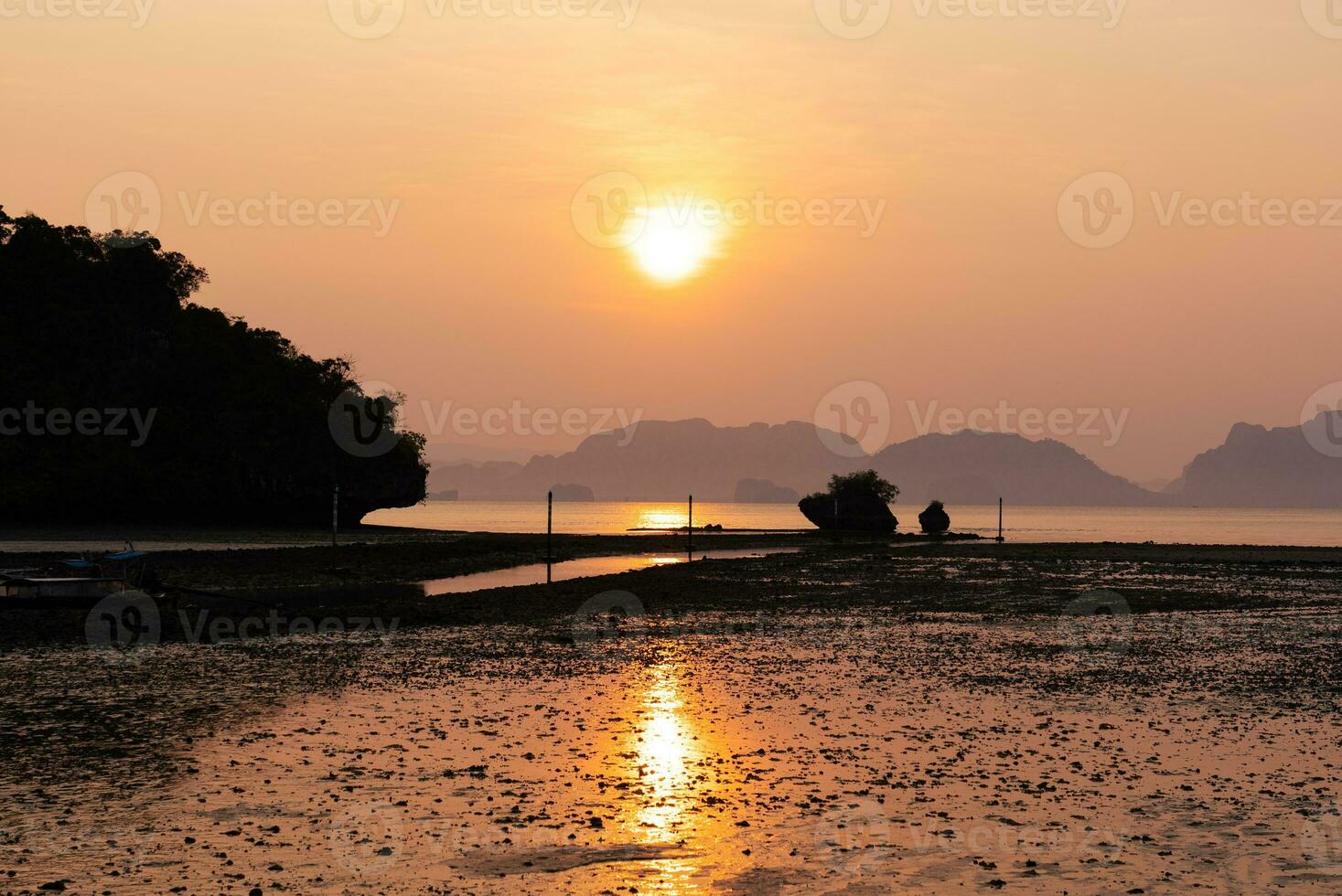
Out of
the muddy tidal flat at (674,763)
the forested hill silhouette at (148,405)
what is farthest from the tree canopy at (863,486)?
the muddy tidal flat at (674,763)

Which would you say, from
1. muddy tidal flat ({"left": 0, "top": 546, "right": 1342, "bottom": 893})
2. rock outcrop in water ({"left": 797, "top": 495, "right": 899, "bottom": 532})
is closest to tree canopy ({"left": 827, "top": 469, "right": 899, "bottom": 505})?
rock outcrop in water ({"left": 797, "top": 495, "right": 899, "bottom": 532})

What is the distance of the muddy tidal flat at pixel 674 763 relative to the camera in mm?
11688

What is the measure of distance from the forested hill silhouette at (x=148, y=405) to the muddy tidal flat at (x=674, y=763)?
68952 millimetres

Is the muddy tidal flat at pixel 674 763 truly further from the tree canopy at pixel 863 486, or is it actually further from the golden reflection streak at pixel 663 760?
the tree canopy at pixel 863 486

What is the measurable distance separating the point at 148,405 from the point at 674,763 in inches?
3655

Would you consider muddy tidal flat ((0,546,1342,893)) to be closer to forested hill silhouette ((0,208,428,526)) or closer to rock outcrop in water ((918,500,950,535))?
forested hill silhouette ((0,208,428,526))

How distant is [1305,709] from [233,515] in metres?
95.4

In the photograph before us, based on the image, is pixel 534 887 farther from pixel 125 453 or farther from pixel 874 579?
pixel 125 453

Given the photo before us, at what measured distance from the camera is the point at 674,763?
16.2m

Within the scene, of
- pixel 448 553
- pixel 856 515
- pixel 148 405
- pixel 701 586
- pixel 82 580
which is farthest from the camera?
pixel 856 515

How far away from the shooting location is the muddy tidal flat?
460 inches

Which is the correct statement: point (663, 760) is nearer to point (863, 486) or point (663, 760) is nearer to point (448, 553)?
point (448, 553)

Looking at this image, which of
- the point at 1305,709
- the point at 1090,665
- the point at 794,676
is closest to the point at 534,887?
the point at 794,676

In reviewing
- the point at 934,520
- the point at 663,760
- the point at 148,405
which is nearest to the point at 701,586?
the point at 663,760
